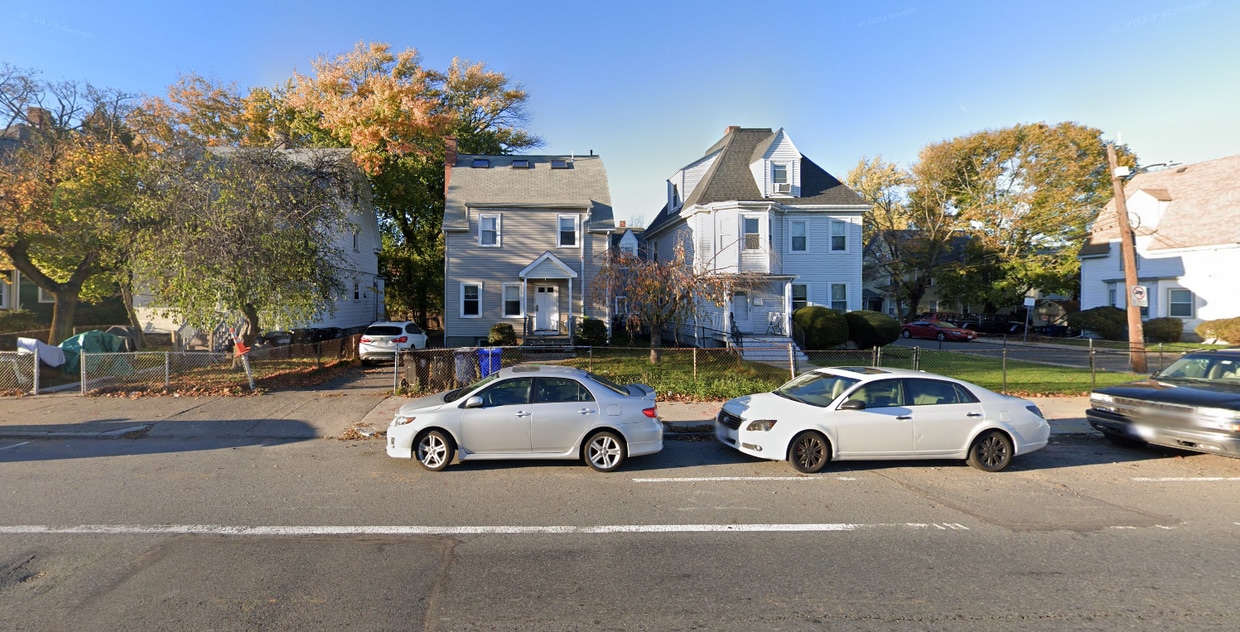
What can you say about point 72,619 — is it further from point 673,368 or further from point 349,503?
point 673,368

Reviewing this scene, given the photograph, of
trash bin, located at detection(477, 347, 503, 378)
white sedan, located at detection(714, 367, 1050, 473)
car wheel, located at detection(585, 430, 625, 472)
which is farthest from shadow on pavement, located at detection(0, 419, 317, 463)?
white sedan, located at detection(714, 367, 1050, 473)

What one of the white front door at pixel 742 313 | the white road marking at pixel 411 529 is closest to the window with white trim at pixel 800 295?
the white front door at pixel 742 313

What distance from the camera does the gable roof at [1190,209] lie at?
1134 inches

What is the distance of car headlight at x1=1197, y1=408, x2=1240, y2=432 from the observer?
7.59 meters

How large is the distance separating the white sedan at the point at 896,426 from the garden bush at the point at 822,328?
14.0 metres

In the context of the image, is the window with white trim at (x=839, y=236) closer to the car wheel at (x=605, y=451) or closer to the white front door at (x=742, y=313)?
the white front door at (x=742, y=313)

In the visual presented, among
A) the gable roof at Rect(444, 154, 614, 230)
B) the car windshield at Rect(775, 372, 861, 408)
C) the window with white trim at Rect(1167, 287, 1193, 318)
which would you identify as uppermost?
the gable roof at Rect(444, 154, 614, 230)

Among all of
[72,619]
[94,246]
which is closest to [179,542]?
[72,619]

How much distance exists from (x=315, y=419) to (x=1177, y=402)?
45.7 feet

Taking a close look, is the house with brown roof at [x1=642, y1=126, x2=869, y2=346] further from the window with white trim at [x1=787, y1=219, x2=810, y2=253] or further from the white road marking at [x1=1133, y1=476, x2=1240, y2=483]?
the white road marking at [x1=1133, y1=476, x2=1240, y2=483]

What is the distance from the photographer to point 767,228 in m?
24.0

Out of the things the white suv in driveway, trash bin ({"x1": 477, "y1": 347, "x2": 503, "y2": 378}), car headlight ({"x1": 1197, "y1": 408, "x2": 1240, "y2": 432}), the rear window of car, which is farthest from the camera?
the rear window of car

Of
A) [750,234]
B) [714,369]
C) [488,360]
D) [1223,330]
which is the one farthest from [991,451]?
[1223,330]

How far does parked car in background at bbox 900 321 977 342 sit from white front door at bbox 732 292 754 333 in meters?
12.3
